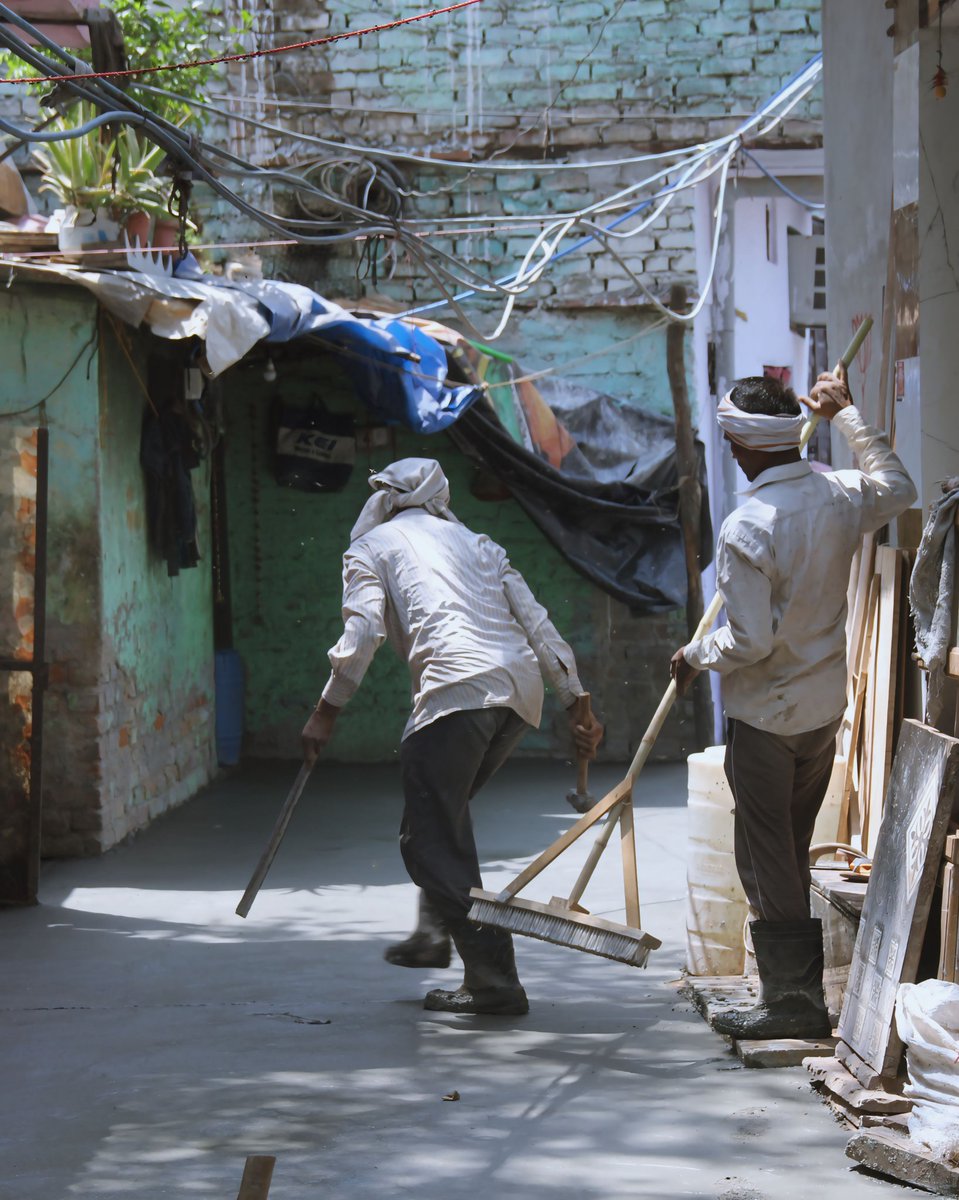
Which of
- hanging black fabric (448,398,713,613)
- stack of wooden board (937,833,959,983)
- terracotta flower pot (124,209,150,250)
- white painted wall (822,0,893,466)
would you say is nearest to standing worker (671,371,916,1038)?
stack of wooden board (937,833,959,983)

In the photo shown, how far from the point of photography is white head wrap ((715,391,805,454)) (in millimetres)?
4617

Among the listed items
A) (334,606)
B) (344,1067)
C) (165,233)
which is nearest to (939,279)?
(344,1067)

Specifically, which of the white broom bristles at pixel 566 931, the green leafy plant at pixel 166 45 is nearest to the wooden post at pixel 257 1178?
the white broom bristles at pixel 566 931

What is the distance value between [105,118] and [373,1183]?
443 centimetres

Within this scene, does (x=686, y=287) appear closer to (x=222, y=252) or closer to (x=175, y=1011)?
(x=222, y=252)

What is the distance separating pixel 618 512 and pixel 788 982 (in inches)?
267

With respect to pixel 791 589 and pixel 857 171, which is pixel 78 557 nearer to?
pixel 857 171

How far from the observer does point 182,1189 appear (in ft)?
11.8

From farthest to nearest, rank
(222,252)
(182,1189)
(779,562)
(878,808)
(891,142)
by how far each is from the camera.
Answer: (222,252)
(891,142)
(878,808)
(779,562)
(182,1189)

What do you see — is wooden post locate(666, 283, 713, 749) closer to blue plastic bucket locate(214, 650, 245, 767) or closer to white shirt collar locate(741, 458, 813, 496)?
blue plastic bucket locate(214, 650, 245, 767)

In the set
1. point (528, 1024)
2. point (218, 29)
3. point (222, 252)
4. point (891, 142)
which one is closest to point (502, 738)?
point (528, 1024)

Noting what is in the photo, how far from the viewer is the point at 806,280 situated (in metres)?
15.1

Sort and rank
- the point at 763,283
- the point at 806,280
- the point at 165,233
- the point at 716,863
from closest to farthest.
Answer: the point at 716,863, the point at 165,233, the point at 763,283, the point at 806,280

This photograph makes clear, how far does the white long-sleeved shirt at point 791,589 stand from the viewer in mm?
4504
